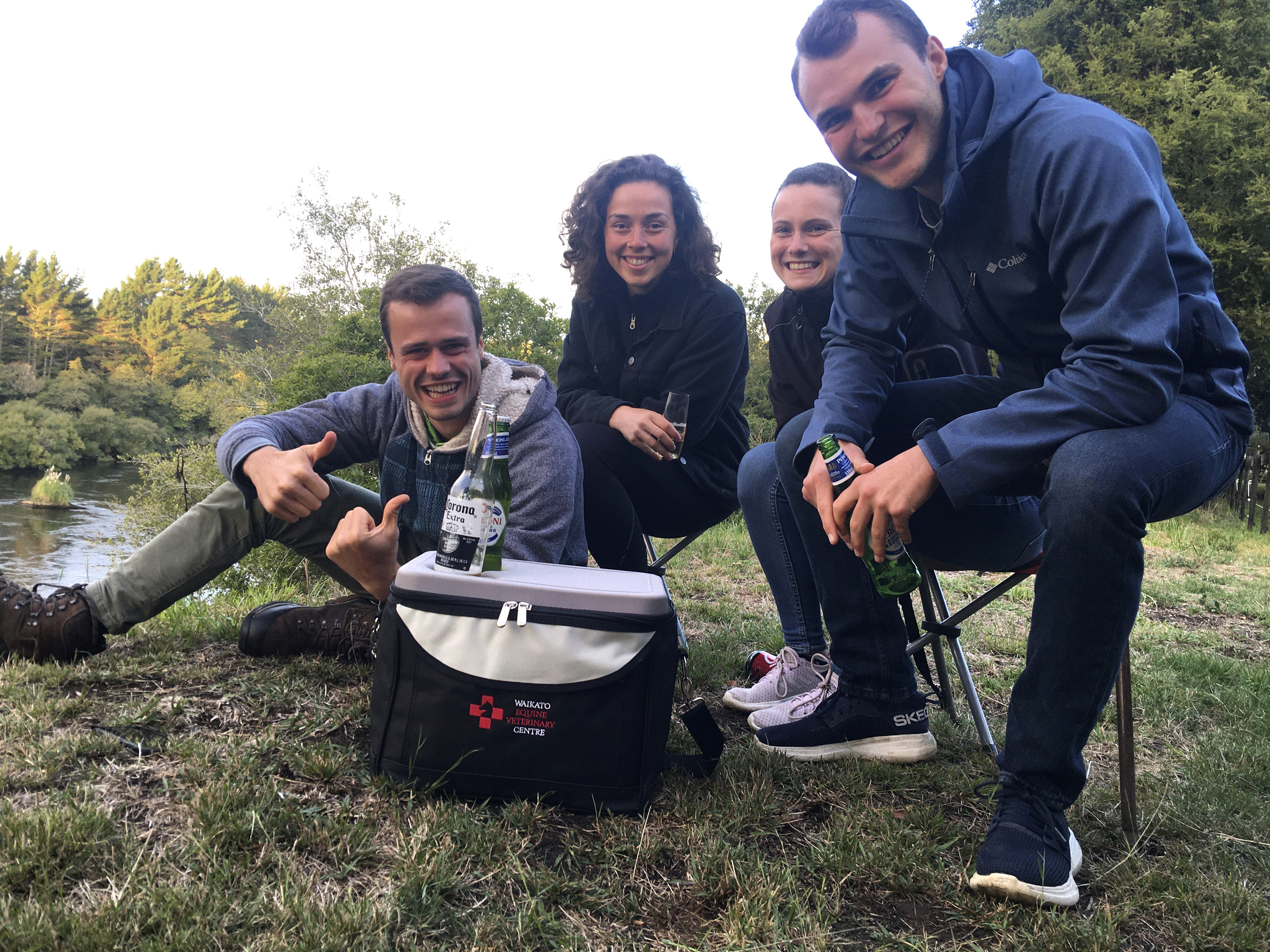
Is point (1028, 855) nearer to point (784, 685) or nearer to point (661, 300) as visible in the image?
point (784, 685)

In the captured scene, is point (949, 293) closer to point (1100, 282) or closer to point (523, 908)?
point (1100, 282)

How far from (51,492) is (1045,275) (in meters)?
49.5

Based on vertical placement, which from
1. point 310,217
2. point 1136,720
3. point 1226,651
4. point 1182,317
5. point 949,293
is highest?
point 310,217

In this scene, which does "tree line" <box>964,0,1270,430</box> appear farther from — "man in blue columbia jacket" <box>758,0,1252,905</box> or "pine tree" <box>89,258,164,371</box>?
"pine tree" <box>89,258,164,371</box>

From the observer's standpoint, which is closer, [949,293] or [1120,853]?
[1120,853]

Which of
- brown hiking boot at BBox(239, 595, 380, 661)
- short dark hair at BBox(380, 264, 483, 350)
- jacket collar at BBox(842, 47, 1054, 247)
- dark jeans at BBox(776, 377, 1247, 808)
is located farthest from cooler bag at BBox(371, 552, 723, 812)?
jacket collar at BBox(842, 47, 1054, 247)

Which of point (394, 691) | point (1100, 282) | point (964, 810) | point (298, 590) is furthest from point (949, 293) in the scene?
point (298, 590)

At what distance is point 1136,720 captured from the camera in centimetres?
273

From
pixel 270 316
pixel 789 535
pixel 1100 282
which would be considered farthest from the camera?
pixel 270 316

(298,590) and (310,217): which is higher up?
(310,217)

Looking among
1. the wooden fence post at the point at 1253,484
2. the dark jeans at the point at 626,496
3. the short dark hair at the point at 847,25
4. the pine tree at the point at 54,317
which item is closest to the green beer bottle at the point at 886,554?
the short dark hair at the point at 847,25

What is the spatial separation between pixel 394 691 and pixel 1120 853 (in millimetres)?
1681

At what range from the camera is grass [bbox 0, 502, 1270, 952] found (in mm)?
1331

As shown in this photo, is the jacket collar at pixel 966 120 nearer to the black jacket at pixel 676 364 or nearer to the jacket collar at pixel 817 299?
the jacket collar at pixel 817 299
